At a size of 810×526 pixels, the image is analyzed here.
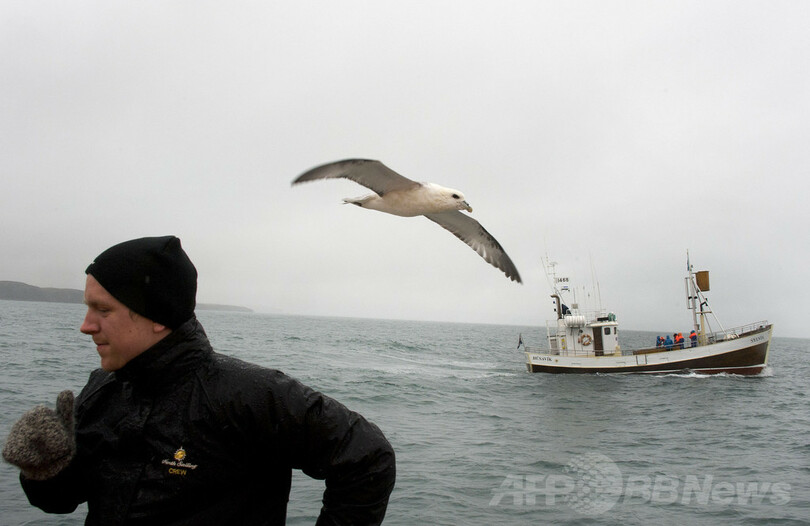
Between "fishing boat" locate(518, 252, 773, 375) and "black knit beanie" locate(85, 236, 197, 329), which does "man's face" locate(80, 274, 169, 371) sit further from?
"fishing boat" locate(518, 252, 773, 375)

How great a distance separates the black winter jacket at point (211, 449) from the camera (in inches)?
76.9

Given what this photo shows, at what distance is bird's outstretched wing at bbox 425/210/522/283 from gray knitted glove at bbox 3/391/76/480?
5.25m

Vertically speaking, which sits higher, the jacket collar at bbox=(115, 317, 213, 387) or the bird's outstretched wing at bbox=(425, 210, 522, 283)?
the bird's outstretched wing at bbox=(425, 210, 522, 283)

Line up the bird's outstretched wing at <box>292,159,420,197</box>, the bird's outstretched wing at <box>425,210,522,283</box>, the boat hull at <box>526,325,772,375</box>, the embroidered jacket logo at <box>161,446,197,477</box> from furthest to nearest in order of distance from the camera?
the boat hull at <box>526,325,772,375</box>, the bird's outstretched wing at <box>425,210,522,283</box>, the bird's outstretched wing at <box>292,159,420,197</box>, the embroidered jacket logo at <box>161,446,197,477</box>

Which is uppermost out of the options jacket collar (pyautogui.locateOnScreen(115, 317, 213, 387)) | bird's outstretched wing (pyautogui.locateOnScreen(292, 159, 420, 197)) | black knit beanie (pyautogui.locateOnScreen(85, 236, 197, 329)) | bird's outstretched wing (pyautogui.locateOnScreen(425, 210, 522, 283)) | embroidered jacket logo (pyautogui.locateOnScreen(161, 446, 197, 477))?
bird's outstretched wing (pyautogui.locateOnScreen(292, 159, 420, 197))

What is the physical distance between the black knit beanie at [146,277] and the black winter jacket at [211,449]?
0.12 m

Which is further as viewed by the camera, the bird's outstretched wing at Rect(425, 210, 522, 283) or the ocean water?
the ocean water

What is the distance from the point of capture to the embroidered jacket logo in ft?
6.38

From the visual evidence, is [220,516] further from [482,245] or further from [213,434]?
[482,245]

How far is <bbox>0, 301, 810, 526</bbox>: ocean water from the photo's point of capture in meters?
9.90

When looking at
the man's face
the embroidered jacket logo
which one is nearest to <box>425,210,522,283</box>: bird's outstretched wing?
the man's face

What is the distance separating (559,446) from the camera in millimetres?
15234

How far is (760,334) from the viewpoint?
3278cm

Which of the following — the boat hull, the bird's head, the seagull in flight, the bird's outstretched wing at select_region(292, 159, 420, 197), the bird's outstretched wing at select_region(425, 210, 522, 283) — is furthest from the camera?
the boat hull
